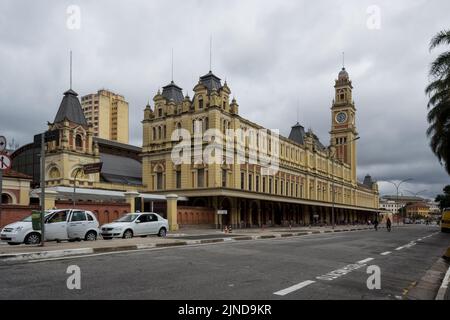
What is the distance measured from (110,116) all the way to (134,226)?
104m

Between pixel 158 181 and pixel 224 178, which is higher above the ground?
pixel 224 178

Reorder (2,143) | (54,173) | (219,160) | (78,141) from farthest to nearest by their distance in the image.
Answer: (78,141), (54,173), (219,160), (2,143)

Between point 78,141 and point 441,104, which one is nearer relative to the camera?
point 441,104

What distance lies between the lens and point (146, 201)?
42.8 metres

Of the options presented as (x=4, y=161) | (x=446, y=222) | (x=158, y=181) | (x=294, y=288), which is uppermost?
(x=158, y=181)

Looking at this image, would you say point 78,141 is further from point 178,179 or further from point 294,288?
point 294,288

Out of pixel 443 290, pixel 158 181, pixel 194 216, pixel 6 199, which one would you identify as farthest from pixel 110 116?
pixel 443 290

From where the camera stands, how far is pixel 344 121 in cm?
9931

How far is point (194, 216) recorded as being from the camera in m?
42.4

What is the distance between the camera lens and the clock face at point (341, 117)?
327 ft

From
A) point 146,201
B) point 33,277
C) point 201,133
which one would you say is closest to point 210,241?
point 33,277

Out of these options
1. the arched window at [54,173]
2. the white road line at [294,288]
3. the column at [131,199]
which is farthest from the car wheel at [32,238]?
the arched window at [54,173]

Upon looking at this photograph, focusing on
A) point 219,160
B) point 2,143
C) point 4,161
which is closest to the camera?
point 4,161

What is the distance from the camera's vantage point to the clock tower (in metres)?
97.4
